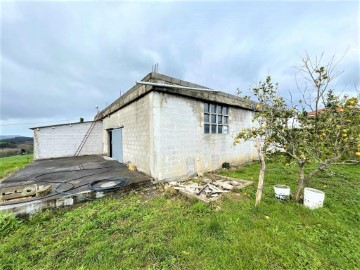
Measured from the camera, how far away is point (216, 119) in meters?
7.41

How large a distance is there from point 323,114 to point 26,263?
21.4 ft

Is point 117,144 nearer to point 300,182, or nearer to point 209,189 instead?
point 209,189

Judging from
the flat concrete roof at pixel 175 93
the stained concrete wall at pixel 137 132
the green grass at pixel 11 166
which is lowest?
the green grass at pixel 11 166

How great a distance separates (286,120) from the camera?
4.27m

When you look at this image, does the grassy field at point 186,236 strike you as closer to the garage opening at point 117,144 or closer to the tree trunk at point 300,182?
the tree trunk at point 300,182

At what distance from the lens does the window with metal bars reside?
22.9 ft

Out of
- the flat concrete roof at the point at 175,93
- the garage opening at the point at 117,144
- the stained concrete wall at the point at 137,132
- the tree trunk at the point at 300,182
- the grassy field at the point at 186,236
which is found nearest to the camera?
the grassy field at the point at 186,236

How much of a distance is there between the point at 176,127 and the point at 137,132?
184 cm

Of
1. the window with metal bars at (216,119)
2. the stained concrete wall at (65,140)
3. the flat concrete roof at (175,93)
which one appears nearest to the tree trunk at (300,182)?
the flat concrete roof at (175,93)

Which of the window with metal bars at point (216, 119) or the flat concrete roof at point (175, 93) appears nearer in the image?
the flat concrete roof at point (175, 93)

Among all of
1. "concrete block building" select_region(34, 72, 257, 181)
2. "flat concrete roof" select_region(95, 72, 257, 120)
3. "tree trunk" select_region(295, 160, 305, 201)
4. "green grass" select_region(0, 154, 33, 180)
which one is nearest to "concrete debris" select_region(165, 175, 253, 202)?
"concrete block building" select_region(34, 72, 257, 181)

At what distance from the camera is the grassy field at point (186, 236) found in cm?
223

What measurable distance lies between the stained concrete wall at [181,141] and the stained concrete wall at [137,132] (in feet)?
1.15

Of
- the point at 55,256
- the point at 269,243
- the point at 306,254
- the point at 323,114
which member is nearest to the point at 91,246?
the point at 55,256
